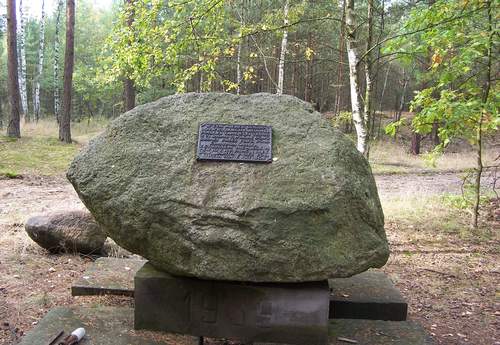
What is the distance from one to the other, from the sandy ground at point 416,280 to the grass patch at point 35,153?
16.9 ft

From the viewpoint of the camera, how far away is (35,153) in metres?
14.7

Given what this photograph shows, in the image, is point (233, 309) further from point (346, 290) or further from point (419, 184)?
point (419, 184)

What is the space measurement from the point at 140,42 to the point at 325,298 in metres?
5.74

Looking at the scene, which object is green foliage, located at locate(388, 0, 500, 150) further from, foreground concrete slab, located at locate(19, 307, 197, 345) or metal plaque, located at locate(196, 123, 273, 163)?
foreground concrete slab, located at locate(19, 307, 197, 345)

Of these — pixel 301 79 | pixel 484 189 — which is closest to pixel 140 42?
pixel 484 189

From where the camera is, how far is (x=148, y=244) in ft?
10.6

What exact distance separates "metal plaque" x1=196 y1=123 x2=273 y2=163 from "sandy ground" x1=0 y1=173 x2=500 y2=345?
158 centimetres

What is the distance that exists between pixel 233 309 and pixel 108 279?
1464mm

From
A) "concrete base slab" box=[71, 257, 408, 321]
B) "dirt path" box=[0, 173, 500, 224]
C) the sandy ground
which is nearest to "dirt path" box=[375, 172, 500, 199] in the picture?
"dirt path" box=[0, 173, 500, 224]

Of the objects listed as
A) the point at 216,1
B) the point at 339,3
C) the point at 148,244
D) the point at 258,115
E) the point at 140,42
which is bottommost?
the point at 148,244

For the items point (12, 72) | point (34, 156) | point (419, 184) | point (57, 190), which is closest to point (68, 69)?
point (12, 72)

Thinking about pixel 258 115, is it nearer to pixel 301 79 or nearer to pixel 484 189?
pixel 484 189

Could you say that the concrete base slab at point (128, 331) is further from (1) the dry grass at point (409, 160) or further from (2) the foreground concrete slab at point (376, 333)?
(1) the dry grass at point (409, 160)

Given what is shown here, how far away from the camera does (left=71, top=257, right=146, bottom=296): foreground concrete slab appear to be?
13.3 ft
